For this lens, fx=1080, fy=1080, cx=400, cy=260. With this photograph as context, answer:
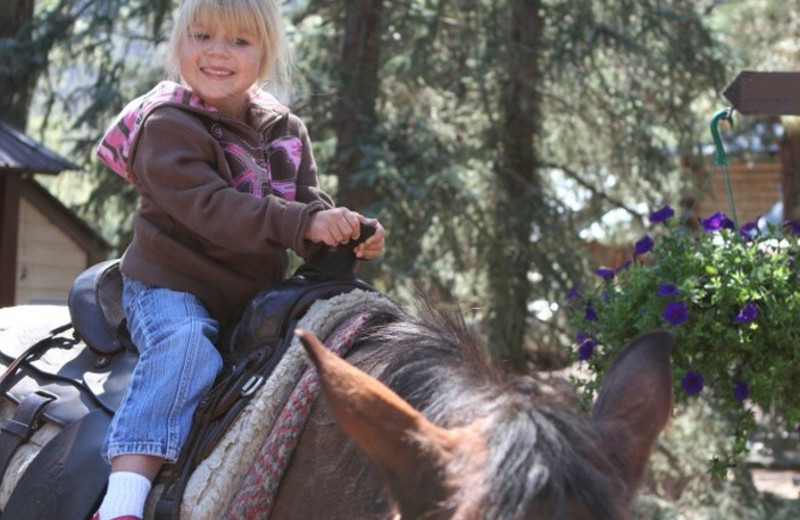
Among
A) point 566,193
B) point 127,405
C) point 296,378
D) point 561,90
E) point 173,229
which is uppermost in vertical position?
point 561,90

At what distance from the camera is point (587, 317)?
407 centimetres

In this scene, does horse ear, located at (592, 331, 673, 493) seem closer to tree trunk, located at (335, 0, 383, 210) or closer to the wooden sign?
the wooden sign

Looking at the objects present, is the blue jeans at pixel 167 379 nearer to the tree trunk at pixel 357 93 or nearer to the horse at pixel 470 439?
the horse at pixel 470 439

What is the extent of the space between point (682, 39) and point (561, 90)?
3.43 feet

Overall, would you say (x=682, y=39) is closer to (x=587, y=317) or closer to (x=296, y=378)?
(x=587, y=317)

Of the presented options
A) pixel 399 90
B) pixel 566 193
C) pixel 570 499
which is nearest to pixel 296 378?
pixel 570 499

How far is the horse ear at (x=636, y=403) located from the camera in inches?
74.3

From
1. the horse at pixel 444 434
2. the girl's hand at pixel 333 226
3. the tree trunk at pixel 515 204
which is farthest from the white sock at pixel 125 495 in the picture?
the tree trunk at pixel 515 204

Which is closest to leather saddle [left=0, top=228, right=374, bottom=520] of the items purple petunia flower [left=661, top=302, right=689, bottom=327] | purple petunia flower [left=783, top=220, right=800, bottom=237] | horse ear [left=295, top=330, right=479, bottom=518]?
horse ear [left=295, top=330, right=479, bottom=518]

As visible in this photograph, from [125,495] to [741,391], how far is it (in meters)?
2.35

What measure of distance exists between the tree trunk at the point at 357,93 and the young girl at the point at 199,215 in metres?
3.82

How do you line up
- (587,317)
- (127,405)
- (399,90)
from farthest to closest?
(399,90), (587,317), (127,405)

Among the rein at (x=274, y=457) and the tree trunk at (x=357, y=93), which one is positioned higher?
the tree trunk at (x=357, y=93)

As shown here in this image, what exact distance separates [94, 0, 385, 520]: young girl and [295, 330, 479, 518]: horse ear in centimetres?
82
